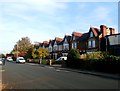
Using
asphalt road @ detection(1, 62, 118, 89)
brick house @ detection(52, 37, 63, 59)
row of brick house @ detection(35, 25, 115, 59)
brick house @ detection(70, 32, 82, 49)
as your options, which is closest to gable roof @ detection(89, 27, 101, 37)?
row of brick house @ detection(35, 25, 115, 59)

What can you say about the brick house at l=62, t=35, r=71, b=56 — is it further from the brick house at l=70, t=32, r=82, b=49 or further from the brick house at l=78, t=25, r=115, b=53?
the brick house at l=78, t=25, r=115, b=53

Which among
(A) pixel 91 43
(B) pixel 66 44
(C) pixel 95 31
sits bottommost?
(A) pixel 91 43

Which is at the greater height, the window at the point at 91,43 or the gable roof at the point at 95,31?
the gable roof at the point at 95,31

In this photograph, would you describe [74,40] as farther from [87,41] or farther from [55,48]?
[55,48]

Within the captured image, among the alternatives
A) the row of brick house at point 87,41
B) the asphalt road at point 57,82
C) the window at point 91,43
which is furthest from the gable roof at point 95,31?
the asphalt road at point 57,82

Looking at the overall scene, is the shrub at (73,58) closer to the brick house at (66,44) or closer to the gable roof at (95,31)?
the gable roof at (95,31)

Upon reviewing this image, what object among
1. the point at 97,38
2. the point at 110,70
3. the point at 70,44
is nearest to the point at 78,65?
the point at 110,70

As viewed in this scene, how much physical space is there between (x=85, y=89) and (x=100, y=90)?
0.83 meters

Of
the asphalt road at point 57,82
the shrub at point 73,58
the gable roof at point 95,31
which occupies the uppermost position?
the gable roof at point 95,31

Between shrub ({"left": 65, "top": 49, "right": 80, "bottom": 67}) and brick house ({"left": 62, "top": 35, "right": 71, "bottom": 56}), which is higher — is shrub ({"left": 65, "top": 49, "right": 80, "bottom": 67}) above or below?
below

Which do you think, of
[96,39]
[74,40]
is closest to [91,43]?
[96,39]

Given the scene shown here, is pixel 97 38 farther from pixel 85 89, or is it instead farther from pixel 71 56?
pixel 85 89

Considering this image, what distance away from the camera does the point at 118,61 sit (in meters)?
23.1

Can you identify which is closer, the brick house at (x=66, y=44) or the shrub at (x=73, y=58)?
the shrub at (x=73, y=58)
